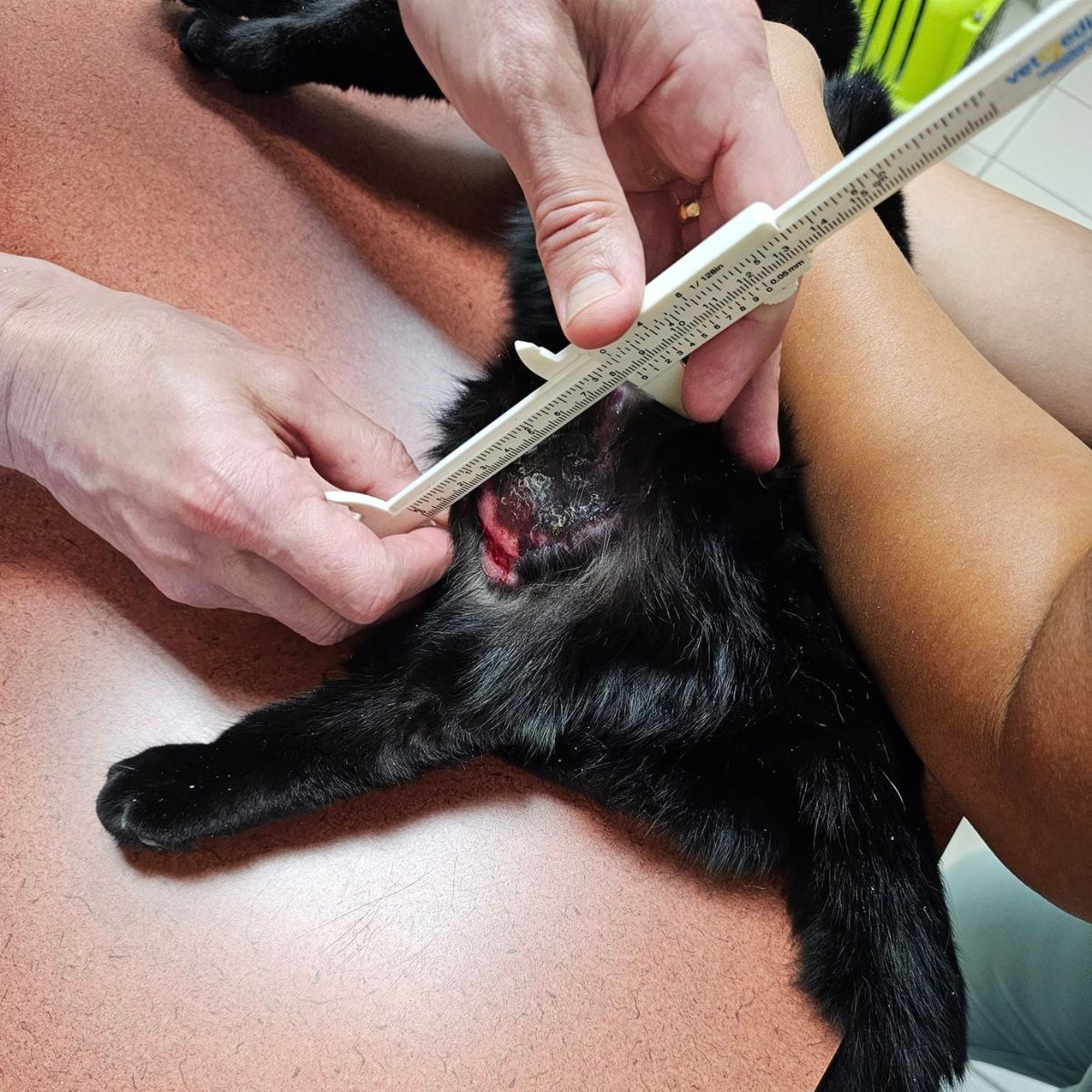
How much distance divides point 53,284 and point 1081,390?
956 mm

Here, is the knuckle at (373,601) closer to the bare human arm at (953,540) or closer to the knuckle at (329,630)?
the knuckle at (329,630)

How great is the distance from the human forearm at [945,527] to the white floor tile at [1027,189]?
1.44m

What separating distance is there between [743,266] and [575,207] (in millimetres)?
135

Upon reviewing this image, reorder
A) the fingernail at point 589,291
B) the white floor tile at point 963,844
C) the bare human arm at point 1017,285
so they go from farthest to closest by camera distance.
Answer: the white floor tile at point 963,844
the bare human arm at point 1017,285
the fingernail at point 589,291

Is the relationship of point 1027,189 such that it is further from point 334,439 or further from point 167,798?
point 167,798

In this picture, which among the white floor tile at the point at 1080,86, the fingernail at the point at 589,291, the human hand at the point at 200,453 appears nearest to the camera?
the fingernail at the point at 589,291

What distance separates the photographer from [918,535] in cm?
58

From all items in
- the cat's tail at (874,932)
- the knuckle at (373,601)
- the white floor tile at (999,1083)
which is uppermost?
the knuckle at (373,601)

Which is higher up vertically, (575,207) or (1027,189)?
(575,207)

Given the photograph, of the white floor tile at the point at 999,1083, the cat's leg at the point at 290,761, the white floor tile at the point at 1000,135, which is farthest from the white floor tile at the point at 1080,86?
the cat's leg at the point at 290,761

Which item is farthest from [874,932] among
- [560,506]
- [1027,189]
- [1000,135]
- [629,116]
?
[1000,135]

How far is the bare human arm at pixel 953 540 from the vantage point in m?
0.50

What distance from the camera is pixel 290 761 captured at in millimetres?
673

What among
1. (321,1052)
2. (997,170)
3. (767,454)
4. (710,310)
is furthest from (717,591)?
(997,170)
